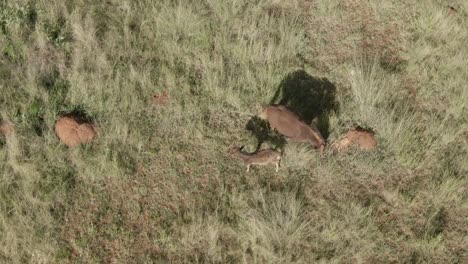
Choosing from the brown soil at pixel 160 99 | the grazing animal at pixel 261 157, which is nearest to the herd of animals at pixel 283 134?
the grazing animal at pixel 261 157

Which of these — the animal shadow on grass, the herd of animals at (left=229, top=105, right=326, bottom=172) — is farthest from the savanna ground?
the herd of animals at (left=229, top=105, right=326, bottom=172)

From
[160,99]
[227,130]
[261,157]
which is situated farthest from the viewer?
[160,99]

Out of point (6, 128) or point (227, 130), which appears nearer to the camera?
point (6, 128)

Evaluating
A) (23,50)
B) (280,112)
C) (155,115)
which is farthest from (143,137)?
(23,50)

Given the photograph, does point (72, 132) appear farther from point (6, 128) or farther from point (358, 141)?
point (358, 141)

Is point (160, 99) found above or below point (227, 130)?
above

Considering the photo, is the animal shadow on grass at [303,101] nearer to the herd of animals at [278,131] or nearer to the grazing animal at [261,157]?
the herd of animals at [278,131]

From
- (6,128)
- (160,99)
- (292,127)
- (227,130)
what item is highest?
(292,127)

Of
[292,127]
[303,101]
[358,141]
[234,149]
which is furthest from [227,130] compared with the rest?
[358,141]
